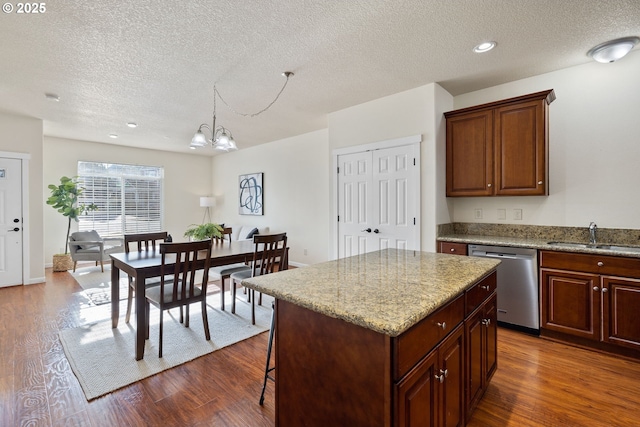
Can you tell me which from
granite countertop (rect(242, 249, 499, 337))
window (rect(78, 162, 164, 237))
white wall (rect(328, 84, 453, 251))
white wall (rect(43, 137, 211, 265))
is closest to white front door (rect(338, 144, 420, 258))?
white wall (rect(328, 84, 453, 251))

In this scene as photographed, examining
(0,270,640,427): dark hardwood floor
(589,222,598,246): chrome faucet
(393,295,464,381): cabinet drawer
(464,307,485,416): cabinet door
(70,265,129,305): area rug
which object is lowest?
(0,270,640,427): dark hardwood floor

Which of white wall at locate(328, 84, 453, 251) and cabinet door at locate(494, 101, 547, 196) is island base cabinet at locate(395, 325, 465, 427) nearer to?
white wall at locate(328, 84, 453, 251)

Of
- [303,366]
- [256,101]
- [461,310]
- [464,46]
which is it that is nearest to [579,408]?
[461,310]

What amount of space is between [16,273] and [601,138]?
7.80m

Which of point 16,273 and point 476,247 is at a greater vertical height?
point 476,247

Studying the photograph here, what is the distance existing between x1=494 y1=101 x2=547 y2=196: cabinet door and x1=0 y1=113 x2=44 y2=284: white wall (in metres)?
6.50

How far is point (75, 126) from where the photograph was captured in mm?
5043

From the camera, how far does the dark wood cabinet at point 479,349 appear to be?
1.58 metres

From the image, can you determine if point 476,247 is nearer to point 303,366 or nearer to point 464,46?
point 464,46

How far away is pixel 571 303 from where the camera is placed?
8.50 ft

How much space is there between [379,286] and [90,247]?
6.12 metres

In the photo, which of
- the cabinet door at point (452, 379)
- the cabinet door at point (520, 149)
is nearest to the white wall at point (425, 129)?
the cabinet door at point (520, 149)

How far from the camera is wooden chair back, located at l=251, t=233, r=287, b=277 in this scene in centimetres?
316

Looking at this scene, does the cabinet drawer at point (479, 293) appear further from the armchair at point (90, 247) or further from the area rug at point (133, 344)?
the armchair at point (90, 247)
